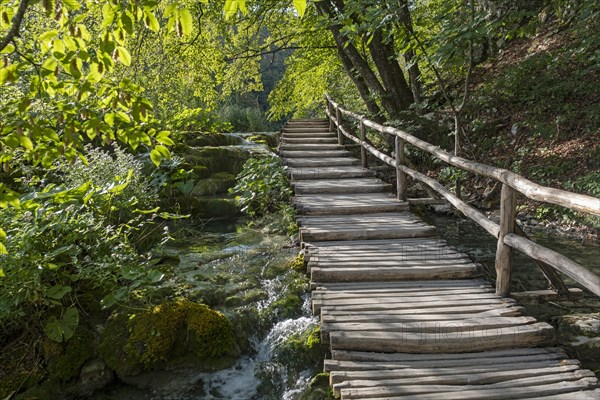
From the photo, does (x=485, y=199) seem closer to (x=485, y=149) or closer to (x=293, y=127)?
(x=485, y=149)

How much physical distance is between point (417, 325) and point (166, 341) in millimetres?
2052

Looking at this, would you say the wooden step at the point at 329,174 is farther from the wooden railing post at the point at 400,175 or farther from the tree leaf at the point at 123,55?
the tree leaf at the point at 123,55

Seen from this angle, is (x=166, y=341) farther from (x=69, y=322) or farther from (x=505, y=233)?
(x=505, y=233)

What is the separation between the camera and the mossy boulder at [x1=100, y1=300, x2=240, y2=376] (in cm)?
350

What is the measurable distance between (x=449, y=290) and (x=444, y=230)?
382 cm

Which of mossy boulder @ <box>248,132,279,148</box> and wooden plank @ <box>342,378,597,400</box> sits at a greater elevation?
mossy boulder @ <box>248,132,279,148</box>

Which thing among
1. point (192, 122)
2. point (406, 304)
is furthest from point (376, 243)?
point (192, 122)

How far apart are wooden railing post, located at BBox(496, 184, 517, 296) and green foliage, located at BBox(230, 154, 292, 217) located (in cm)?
409

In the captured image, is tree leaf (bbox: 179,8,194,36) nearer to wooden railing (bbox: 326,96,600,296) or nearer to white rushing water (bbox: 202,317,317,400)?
wooden railing (bbox: 326,96,600,296)

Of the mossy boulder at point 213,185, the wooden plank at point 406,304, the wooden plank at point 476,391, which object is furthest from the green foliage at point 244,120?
the wooden plank at point 476,391

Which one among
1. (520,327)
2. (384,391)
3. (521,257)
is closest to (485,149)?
(521,257)

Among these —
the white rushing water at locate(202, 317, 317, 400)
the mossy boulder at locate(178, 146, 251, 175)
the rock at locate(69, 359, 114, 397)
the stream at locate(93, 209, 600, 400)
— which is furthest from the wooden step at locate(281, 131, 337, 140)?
the rock at locate(69, 359, 114, 397)

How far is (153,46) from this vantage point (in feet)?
32.3

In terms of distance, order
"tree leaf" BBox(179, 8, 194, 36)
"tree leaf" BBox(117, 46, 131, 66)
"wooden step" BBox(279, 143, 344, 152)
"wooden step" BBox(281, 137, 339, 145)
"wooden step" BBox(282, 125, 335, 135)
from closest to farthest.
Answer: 1. "tree leaf" BBox(179, 8, 194, 36)
2. "tree leaf" BBox(117, 46, 131, 66)
3. "wooden step" BBox(279, 143, 344, 152)
4. "wooden step" BBox(281, 137, 339, 145)
5. "wooden step" BBox(282, 125, 335, 135)
